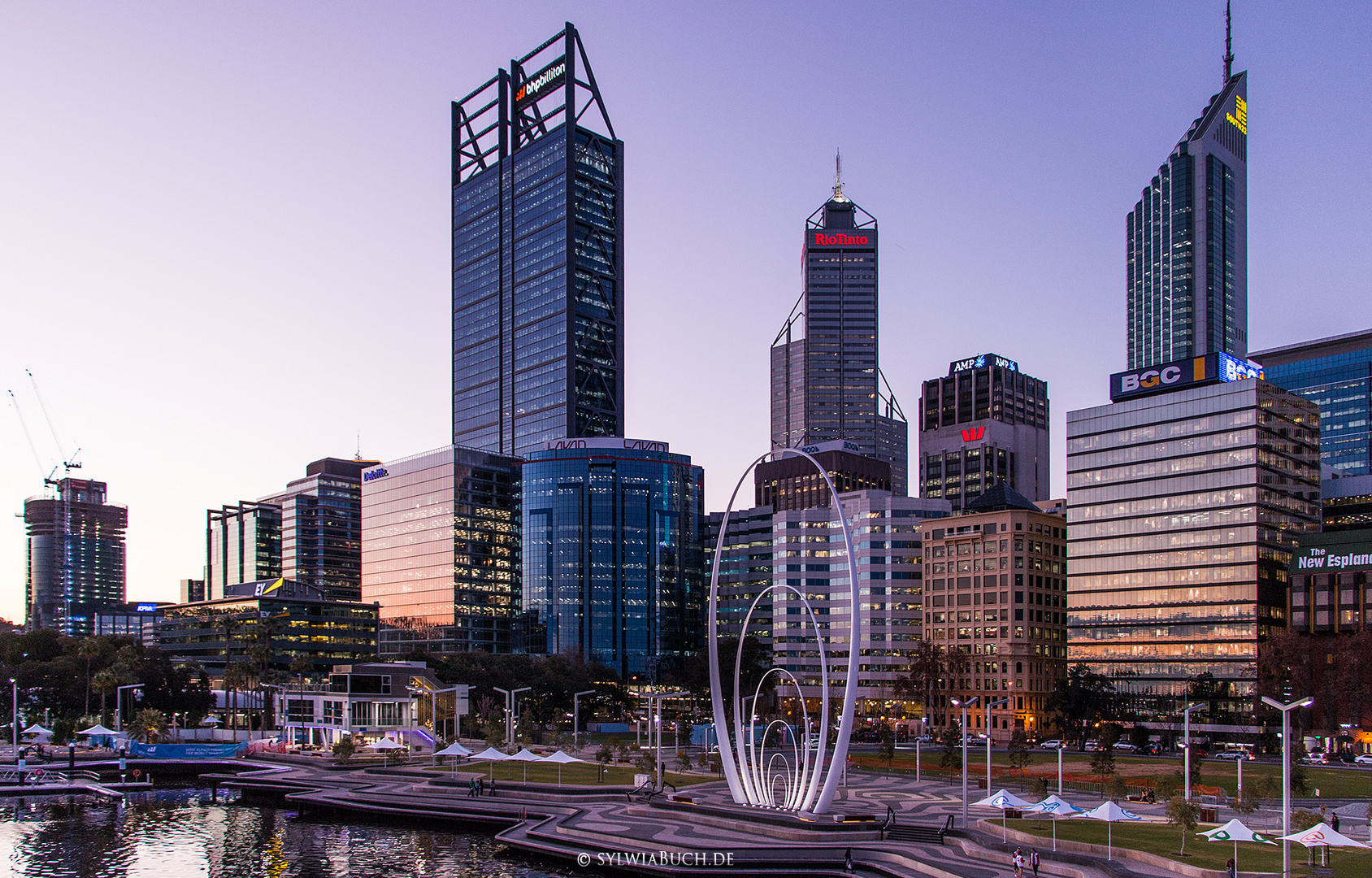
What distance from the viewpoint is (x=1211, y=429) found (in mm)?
195625

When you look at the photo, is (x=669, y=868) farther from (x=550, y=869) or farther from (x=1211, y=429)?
(x=1211, y=429)

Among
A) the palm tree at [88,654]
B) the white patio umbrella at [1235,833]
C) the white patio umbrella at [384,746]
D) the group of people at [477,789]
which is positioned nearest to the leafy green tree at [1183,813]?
the white patio umbrella at [1235,833]

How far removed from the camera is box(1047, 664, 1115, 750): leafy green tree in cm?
17962

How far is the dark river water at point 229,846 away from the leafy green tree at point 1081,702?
12468cm

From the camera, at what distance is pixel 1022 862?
56.1 meters

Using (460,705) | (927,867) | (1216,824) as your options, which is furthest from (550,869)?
(460,705)

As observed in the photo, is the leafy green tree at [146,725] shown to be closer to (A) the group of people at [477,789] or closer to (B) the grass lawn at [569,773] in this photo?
(B) the grass lawn at [569,773]

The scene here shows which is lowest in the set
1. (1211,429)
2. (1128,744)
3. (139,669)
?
(1128,744)

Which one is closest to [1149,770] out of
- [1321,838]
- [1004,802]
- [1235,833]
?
[1004,802]

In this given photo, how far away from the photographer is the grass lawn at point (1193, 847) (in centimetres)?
5353

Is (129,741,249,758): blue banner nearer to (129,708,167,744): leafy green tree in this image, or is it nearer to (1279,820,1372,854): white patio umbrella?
(129,708,167,744): leafy green tree

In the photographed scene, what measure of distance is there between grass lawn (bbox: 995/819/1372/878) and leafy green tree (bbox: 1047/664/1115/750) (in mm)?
113056

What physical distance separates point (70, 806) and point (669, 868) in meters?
63.2

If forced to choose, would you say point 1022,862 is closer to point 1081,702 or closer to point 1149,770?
point 1149,770
